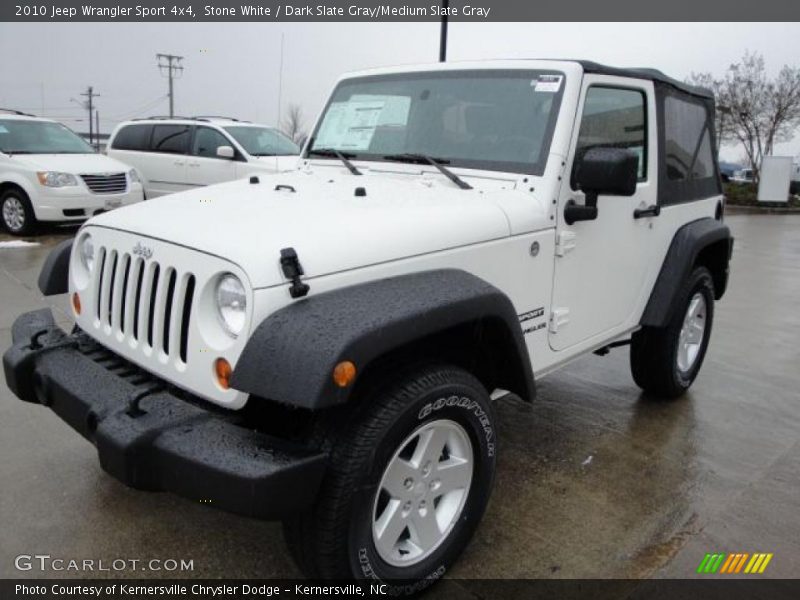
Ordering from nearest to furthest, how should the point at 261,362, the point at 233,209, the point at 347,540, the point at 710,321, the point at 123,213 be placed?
the point at 261,362, the point at 347,540, the point at 233,209, the point at 123,213, the point at 710,321

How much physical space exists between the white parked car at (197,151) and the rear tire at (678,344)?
23.6 ft

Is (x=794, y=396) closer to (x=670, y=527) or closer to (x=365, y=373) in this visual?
(x=670, y=527)

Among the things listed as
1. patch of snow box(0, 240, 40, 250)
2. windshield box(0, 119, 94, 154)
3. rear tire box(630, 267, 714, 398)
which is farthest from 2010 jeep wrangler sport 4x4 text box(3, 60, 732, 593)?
windshield box(0, 119, 94, 154)

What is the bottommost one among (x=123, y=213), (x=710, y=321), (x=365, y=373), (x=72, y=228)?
(x=72, y=228)

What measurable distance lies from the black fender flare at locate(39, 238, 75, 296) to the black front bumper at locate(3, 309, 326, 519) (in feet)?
2.43

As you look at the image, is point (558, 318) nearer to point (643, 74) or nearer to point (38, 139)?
point (643, 74)

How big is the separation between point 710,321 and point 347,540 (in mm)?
3425

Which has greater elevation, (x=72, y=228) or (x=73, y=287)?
(x=73, y=287)

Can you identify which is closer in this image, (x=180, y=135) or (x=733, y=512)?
(x=733, y=512)

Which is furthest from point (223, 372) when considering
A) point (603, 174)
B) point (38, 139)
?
point (38, 139)

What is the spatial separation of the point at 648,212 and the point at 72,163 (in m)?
9.15

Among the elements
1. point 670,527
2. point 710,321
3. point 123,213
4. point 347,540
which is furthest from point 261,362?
point 710,321

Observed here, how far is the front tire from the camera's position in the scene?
2.08 m

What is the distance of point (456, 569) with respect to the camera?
265 centimetres
